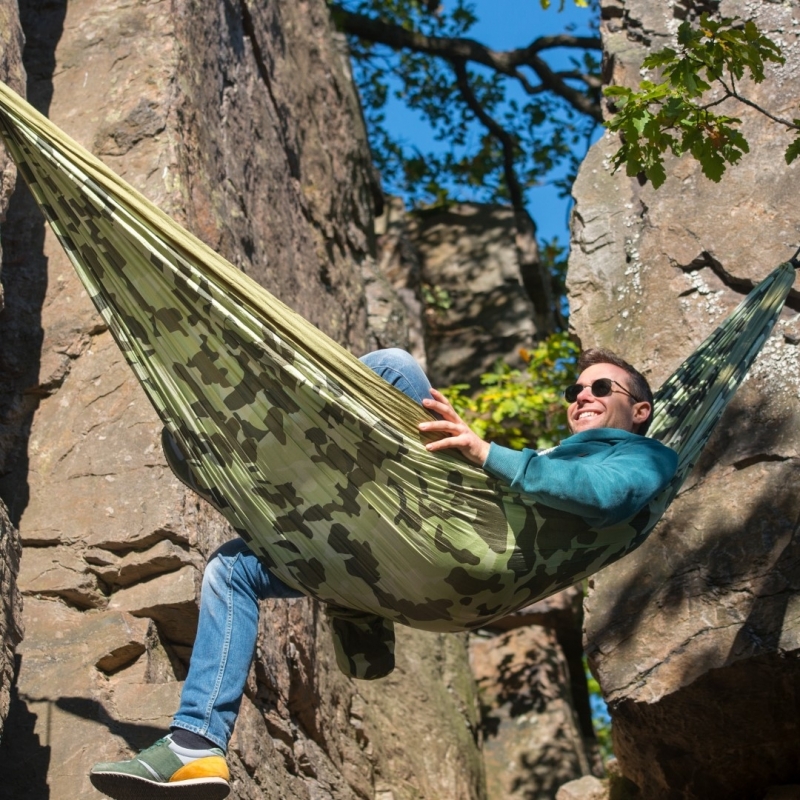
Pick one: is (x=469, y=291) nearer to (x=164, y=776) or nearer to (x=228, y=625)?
(x=228, y=625)

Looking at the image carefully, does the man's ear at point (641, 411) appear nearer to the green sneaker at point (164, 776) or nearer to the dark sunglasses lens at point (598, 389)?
the dark sunglasses lens at point (598, 389)

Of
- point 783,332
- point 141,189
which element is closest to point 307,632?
point 141,189

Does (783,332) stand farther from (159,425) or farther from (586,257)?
(159,425)

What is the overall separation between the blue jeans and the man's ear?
556 mm

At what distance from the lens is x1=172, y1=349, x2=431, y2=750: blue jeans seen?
2.46 meters

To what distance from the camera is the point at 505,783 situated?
582cm

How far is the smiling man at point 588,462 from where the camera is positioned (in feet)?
7.91

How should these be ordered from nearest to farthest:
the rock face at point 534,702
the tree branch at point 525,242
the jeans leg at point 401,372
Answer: the jeans leg at point 401,372 → the rock face at point 534,702 → the tree branch at point 525,242

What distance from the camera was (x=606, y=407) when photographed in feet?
9.53

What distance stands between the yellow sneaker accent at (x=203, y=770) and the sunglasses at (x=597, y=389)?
3.73 ft

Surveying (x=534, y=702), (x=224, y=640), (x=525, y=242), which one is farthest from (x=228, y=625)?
(x=525, y=242)

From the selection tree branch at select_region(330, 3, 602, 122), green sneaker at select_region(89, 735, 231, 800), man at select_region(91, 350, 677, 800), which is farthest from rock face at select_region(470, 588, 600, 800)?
tree branch at select_region(330, 3, 602, 122)

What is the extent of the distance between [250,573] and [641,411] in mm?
1028

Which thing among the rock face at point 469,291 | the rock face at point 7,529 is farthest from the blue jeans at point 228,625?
the rock face at point 469,291
